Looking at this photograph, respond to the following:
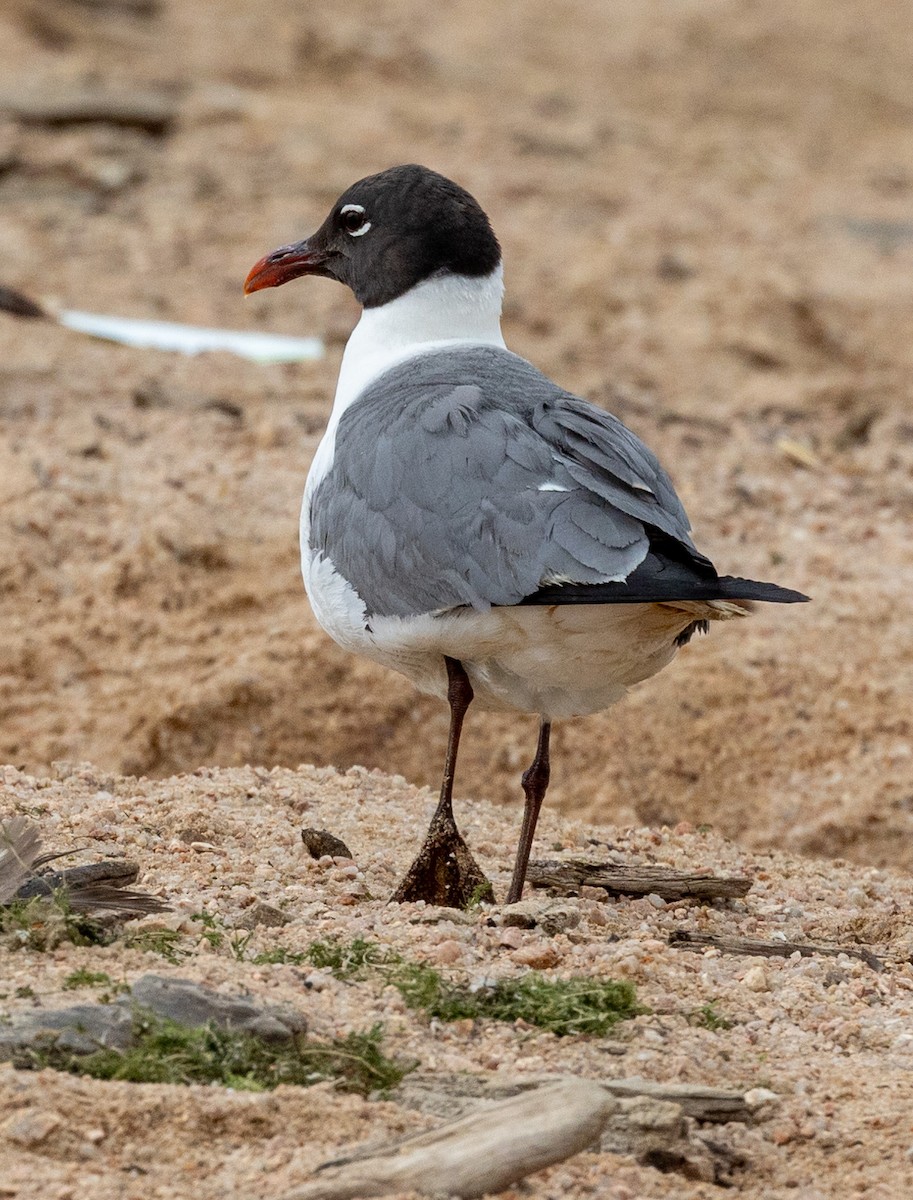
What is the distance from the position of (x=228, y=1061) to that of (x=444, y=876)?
1356 millimetres

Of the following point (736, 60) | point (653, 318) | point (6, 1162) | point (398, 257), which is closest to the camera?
point (6, 1162)

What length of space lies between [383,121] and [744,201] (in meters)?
3.04

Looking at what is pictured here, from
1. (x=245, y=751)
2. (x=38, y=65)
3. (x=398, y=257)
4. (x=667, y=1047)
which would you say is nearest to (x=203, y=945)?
(x=667, y=1047)

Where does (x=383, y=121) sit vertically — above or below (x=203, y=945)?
above

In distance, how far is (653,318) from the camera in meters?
11.4

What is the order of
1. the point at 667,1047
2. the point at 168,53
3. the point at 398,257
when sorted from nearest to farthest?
the point at 667,1047 < the point at 398,257 < the point at 168,53

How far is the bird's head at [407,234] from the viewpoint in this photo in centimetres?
552

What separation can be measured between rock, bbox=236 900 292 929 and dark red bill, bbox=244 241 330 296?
262 centimetres

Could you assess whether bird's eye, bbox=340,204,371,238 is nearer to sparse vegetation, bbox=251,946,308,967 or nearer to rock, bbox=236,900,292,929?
rock, bbox=236,900,292,929

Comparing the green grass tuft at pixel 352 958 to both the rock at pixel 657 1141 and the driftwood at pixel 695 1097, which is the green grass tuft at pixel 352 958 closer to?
the driftwood at pixel 695 1097

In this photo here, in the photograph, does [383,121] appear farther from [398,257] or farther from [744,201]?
[398,257]

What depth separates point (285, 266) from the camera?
20.0 ft

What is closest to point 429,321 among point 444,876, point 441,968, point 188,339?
point 444,876

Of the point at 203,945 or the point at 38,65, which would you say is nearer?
the point at 203,945
